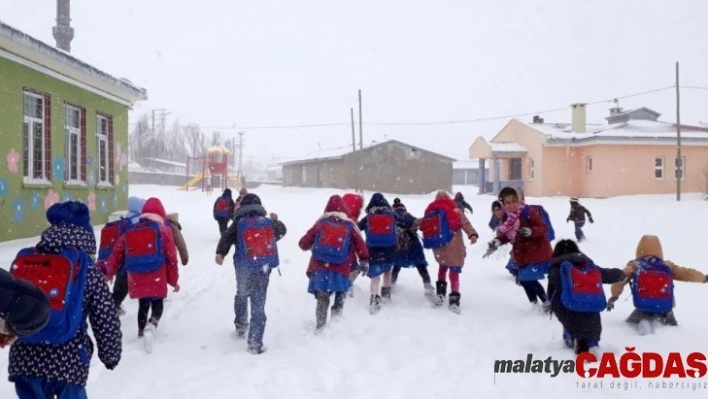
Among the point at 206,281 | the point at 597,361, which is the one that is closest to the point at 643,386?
the point at 597,361

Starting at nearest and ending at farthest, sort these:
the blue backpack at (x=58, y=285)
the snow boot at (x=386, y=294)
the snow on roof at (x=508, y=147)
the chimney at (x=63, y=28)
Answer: the blue backpack at (x=58, y=285) → the snow boot at (x=386, y=294) → the chimney at (x=63, y=28) → the snow on roof at (x=508, y=147)

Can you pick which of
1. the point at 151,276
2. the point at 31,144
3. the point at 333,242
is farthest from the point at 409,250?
the point at 31,144

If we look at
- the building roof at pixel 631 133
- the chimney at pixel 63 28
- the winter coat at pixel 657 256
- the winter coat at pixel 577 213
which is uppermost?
the chimney at pixel 63 28

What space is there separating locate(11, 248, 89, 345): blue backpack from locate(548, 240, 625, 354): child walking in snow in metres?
4.35

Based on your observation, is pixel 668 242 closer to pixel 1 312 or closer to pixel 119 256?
pixel 119 256

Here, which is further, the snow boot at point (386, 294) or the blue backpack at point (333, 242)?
the snow boot at point (386, 294)

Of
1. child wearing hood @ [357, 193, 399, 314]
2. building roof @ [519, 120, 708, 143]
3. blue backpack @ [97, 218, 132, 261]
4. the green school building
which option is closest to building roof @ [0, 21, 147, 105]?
the green school building

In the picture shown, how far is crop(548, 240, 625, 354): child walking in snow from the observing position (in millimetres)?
5465

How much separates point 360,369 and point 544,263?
2955mm

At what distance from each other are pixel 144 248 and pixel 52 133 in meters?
8.99

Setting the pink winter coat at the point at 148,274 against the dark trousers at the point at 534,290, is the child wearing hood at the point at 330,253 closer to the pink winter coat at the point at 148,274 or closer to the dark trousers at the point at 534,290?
the pink winter coat at the point at 148,274

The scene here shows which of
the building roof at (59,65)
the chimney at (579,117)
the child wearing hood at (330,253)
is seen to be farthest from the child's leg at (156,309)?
the chimney at (579,117)

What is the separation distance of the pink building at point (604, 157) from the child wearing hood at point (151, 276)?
30668 mm

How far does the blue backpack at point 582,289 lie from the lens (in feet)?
17.8
